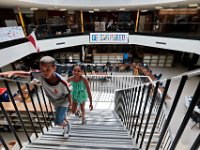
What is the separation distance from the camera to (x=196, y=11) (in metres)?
12.2

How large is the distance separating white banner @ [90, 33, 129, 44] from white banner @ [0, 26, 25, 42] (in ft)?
18.1

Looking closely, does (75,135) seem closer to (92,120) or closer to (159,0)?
(92,120)

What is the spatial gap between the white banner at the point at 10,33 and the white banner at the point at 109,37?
18.1ft

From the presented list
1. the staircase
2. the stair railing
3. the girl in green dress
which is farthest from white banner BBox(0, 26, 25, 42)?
the stair railing

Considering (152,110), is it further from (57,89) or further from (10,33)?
(10,33)

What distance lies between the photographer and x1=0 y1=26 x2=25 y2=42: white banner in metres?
6.89

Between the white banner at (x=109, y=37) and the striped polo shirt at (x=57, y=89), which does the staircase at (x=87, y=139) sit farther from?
the white banner at (x=109, y=37)

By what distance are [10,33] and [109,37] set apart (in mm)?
7072

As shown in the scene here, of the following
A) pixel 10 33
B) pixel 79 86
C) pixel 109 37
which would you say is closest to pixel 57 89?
pixel 79 86

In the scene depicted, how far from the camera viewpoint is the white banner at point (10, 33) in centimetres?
689

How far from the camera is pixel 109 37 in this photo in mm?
11859

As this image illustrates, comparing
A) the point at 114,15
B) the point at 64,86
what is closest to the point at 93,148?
the point at 64,86

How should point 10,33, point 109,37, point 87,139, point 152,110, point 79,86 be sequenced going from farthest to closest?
point 109,37, point 10,33, point 79,86, point 152,110, point 87,139

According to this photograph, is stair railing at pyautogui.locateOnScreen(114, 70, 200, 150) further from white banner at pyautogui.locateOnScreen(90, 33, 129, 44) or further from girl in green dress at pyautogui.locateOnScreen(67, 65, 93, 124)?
white banner at pyautogui.locateOnScreen(90, 33, 129, 44)
